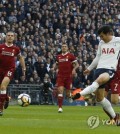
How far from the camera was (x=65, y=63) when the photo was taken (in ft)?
88.8

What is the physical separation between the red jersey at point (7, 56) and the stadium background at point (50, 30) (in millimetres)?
11708

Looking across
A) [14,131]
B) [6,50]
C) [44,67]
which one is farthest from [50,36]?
[14,131]

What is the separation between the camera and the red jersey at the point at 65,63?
88.1ft

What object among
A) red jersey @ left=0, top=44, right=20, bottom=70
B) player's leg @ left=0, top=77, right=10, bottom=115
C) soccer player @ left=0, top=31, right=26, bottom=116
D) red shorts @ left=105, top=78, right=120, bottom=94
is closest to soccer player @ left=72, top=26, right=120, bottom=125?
red shorts @ left=105, top=78, right=120, bottom=94

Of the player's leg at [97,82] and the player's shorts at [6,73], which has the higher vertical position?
the player's shorts at [6,73]

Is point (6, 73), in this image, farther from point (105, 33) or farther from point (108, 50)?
point (105, 33)

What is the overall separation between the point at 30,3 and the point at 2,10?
2.99 m

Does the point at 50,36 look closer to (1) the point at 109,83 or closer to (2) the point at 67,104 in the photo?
(2) the point at 67,104

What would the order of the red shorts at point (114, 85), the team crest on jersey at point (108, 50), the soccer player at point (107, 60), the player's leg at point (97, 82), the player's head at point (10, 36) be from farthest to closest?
the player's head at point (10, 36)
the red shorts at point (114, 85)
the team crest on jersey at point (108, 50)
the soccer player at point (107, 60)
the player's leg at point (97, 82)

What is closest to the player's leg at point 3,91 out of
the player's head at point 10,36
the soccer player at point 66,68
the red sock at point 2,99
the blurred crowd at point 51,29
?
the red sock at point 2,99

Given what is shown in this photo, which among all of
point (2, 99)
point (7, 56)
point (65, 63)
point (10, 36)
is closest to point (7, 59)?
point (7, 56)

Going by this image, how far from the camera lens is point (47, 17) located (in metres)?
40.8

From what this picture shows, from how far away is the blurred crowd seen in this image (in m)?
35.9

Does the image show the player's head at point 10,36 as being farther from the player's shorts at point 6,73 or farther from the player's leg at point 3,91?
the player's leg at point 3,91
